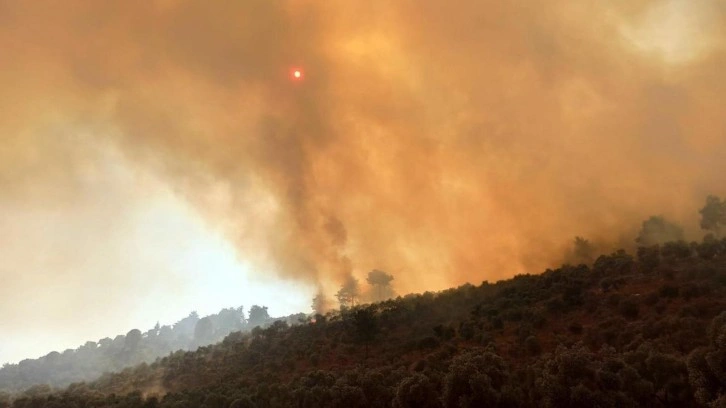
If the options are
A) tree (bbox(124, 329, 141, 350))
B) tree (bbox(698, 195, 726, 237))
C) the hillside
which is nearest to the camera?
the hillside

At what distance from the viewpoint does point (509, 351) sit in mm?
43875

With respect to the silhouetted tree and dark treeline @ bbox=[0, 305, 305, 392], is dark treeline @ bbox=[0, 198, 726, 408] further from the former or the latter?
dark treeline @ bbox=[0, 305, 305, 392]

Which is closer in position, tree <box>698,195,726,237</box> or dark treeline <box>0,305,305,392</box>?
tree <box>698,195,726,237</box>

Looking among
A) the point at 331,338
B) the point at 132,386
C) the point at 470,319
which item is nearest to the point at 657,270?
the point at 470,319

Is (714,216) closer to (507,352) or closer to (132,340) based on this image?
(507,352)

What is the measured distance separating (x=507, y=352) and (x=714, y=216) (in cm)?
6622

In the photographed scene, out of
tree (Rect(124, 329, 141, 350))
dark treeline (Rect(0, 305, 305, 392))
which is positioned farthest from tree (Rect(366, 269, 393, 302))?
tree (Rect(124, 329, 141, 350))

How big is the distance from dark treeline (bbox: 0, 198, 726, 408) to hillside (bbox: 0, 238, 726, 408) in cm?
14

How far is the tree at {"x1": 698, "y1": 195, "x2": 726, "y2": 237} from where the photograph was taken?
3159 inches

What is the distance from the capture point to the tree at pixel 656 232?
85275 mm

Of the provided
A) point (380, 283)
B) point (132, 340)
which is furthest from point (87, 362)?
point (380, 283)

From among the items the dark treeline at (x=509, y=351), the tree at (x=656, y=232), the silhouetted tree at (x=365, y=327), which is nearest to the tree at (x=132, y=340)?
the dark treeline at (x=509, y=351)

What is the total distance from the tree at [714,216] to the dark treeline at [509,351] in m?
0.24

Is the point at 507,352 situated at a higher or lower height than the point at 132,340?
lower
